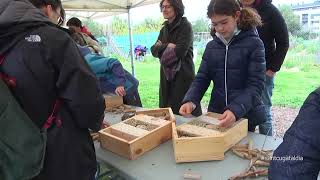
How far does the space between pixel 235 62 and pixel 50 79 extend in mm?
952

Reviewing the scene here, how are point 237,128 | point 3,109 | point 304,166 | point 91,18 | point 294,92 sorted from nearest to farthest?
1. point 304,166
2. point 3,109
3. point 237,128
4. point 294,92
5. point 91,18

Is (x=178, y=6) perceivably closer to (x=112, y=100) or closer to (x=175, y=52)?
(x=175, y=52)

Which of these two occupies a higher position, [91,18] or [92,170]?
[91,18]

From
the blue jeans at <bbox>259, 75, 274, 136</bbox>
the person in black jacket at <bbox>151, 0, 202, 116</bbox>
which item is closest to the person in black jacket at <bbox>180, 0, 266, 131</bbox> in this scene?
the blue jeans at <bbox>259, 75, 274, 136</bbox>

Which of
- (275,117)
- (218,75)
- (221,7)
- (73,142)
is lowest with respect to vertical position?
(275,117)

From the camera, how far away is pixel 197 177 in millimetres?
1172

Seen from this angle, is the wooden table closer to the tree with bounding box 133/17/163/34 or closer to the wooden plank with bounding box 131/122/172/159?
the wooden plank with bounding box 131/122/172/159

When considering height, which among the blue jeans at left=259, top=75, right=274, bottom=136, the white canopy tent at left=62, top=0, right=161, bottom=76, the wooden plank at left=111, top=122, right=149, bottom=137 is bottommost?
the blue jeans at left=259, top=75, right=274, bottom=136

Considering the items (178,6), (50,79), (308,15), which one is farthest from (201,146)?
(308,15)

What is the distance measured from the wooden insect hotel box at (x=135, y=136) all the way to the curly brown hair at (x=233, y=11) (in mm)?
599

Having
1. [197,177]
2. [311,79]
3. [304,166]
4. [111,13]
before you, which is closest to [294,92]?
[311,79]

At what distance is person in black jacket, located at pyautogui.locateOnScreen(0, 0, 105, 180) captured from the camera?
3.43 ft

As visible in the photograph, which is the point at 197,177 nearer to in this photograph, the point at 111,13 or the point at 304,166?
the point at 304,166

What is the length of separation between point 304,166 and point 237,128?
27.8 inches
